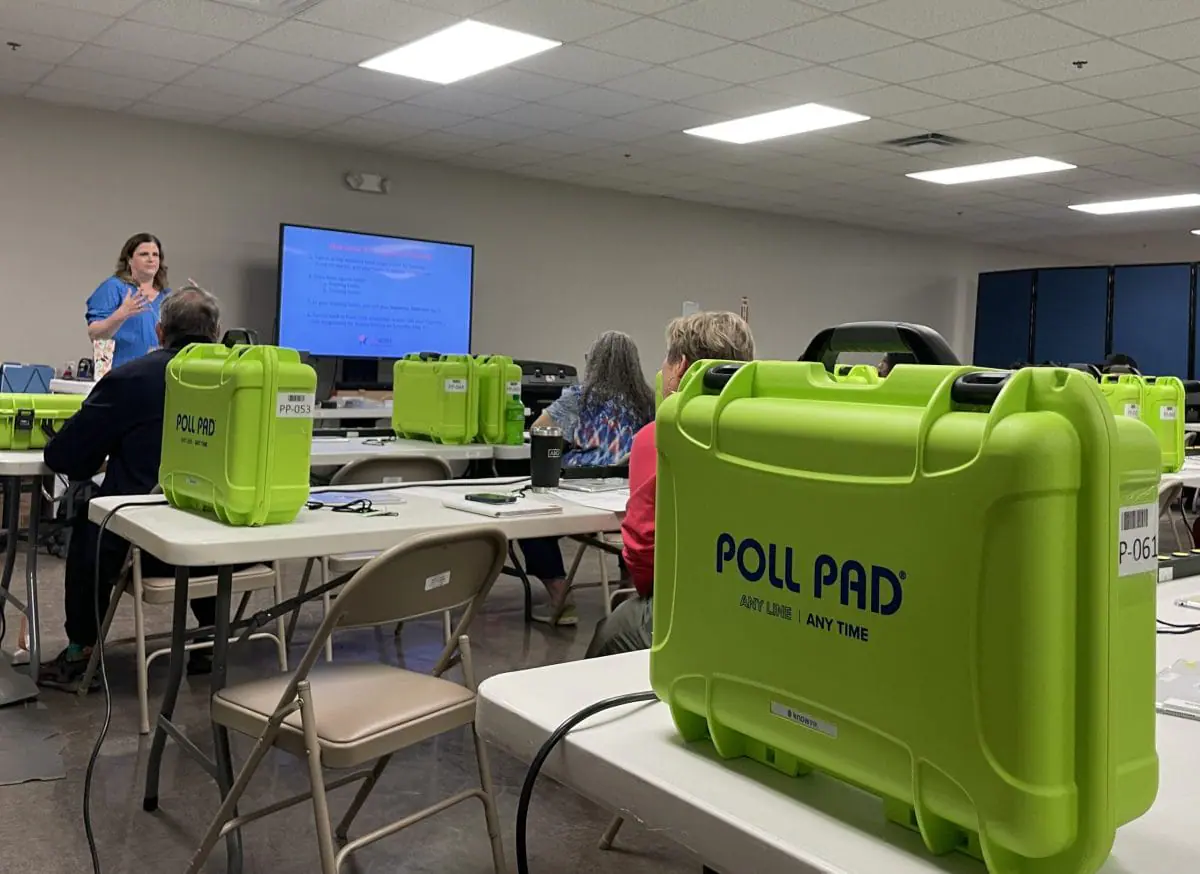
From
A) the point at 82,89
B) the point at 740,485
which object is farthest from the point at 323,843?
the point at 82,89

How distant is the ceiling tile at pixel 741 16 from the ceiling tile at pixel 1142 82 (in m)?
1.81

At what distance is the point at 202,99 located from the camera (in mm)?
6270

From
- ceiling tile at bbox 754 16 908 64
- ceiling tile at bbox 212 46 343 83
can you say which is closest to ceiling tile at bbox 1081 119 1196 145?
ceiling tile at bbox 754 16 908 64

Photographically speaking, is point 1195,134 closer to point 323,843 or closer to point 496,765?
point 496,765

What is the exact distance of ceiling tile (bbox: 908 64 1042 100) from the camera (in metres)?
5.24

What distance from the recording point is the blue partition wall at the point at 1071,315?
10.5 meters

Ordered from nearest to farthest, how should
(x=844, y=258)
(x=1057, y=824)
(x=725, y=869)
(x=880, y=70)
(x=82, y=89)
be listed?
(x=1057, y=824) → (x=725, y=869) → (x=880, y=70) → (x=82, y=89) → (x=844, y=258)

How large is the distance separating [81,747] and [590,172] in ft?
20.5

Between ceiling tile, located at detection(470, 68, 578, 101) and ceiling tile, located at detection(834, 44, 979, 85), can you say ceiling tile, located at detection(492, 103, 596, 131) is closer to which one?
ceiling tile, located at detection(470, 68, 578, 101)

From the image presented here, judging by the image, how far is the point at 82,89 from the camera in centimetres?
610

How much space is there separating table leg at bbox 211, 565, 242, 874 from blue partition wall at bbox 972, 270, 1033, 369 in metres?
10.1

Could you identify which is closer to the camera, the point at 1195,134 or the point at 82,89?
the point at 82,89

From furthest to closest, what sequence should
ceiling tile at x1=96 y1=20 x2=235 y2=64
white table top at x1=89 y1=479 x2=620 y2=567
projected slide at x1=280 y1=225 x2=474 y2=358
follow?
1. projected slide at x1=280 y1=225 x2=474 y2=358
2. ceiling tile at x1=96 y1=20 x2=235 y2=64
3. white table top at x1=89 y1=479 x2=620 y2=567

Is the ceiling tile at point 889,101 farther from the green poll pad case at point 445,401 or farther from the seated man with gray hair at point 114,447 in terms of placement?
the seated man with gray hair at point 114,447
